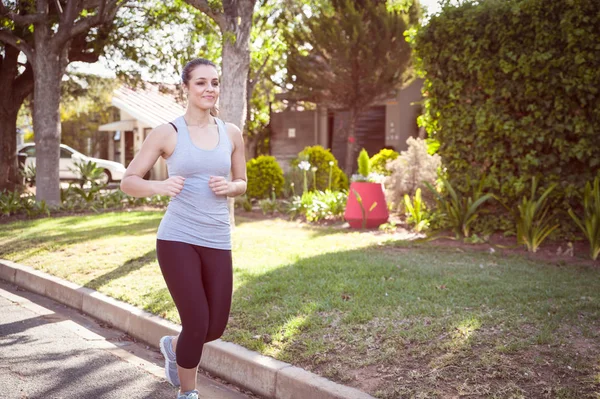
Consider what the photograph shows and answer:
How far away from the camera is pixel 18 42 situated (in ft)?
44.7

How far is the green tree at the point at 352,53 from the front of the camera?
776 inches

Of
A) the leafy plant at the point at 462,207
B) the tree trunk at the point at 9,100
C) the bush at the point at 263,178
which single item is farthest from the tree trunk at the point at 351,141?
the leafy plant at the point at 462,207

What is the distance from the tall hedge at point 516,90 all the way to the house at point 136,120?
57.3 feet

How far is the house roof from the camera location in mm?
26547

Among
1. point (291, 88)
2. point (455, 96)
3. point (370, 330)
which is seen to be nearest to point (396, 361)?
point (370, 330)

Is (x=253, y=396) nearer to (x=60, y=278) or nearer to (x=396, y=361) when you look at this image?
(x=396, y=361)

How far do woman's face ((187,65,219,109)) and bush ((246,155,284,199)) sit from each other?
1070cm

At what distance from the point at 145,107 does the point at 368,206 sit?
70.9 ft

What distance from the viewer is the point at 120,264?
7.47 metres

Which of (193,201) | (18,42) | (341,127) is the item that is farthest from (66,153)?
(193,201)

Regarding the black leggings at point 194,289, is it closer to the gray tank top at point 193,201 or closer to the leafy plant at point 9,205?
the gray tank top at point 193,201

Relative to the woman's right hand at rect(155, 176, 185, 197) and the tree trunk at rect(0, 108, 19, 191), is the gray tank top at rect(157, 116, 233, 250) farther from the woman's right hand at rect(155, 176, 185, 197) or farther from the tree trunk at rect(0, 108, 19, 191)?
the tree trunk at rect(0, 108, 19, 191)

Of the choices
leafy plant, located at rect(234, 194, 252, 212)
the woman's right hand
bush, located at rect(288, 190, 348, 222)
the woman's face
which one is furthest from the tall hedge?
the woman's right hand

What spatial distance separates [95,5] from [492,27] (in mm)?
9554
